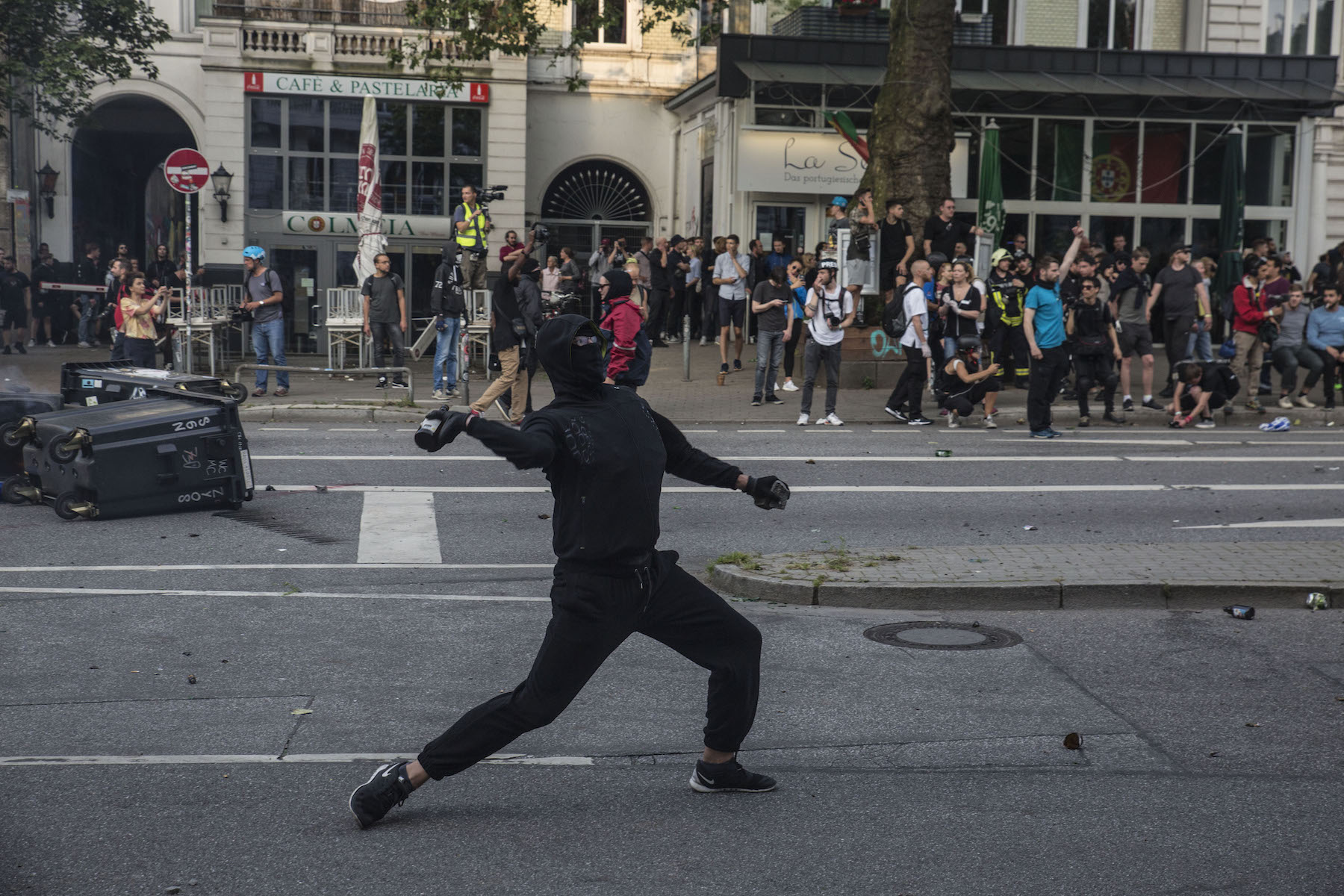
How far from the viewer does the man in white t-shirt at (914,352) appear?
1683 centimetres

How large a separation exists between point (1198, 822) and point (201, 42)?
34.4m

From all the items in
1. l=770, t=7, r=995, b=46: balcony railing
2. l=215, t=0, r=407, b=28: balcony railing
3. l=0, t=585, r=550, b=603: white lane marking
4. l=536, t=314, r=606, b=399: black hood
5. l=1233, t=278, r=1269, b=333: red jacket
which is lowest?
l=0, t=585, r=550, b=603: white lane marking

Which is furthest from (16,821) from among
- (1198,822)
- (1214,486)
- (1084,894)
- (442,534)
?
(1214,486)

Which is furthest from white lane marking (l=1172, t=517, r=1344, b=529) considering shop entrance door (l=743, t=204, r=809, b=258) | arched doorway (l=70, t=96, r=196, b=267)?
arched doorway (l=70, t=96, r=196, b=267)

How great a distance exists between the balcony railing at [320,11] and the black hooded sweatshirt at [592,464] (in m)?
26.4

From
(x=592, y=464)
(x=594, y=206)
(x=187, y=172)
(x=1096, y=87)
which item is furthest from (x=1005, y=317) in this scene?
(x=594, y=206)

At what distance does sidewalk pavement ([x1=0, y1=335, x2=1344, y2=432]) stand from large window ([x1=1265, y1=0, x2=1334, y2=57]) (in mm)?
10894

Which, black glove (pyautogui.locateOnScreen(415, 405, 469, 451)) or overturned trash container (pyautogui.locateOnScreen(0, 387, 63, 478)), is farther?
overturned trash container (pyautogui.locateOnScreen(0, 387, 63, 478))

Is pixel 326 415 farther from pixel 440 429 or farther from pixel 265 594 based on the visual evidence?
pixel 440 429

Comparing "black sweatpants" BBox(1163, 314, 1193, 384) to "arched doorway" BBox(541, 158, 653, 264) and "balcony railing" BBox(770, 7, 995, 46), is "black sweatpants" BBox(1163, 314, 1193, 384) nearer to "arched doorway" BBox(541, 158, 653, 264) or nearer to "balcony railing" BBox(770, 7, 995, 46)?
"balcony railing" BBox(770, 7, 995, 46)

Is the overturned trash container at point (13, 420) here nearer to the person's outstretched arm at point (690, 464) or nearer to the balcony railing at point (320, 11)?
the person's outstretched arm at point (690, 464)

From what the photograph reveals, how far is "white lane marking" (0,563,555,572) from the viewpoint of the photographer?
29.4 feet

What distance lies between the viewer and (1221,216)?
23.7 m

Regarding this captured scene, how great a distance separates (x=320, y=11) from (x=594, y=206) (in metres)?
7.89
